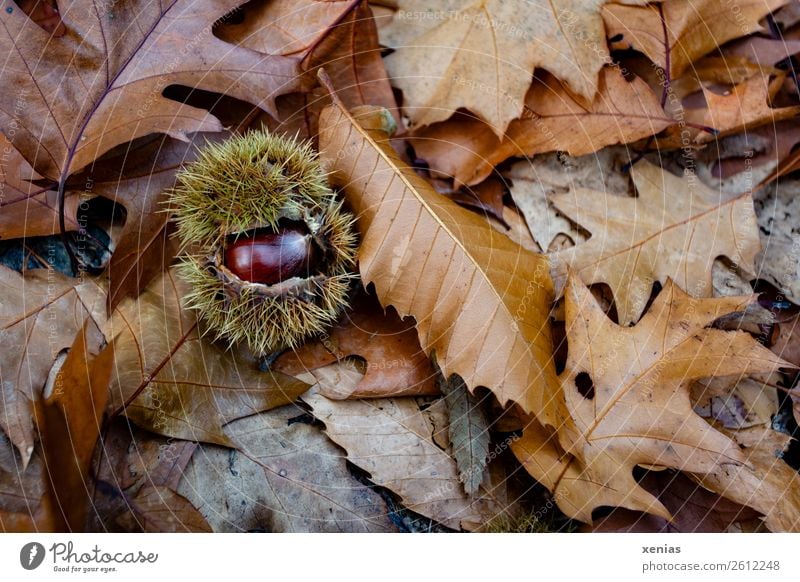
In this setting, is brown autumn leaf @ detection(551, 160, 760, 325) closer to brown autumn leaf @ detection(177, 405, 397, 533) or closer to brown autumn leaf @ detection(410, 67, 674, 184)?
brown autumn leaf @ detection(410, 67, 674, 184)

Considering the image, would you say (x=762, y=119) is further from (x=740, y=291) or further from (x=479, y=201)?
(x=479, y=201)

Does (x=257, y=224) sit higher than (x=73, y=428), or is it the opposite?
(x=257, y=224)

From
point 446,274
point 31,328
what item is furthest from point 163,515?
point 446,274

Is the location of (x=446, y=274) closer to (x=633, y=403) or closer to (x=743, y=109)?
(x=633, y=403)

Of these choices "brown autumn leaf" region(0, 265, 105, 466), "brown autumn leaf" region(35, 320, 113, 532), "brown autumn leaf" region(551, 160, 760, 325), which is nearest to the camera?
"brown autumn leaf" region(35, 320, 113, 532)

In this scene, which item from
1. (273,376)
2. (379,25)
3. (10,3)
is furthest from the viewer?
(379,25)

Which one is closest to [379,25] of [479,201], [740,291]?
[479,201]

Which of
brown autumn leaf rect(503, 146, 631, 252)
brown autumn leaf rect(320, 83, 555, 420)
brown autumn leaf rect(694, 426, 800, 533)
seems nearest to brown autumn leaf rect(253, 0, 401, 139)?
brown autumn leaf rect(320, 83, 555, 420)
